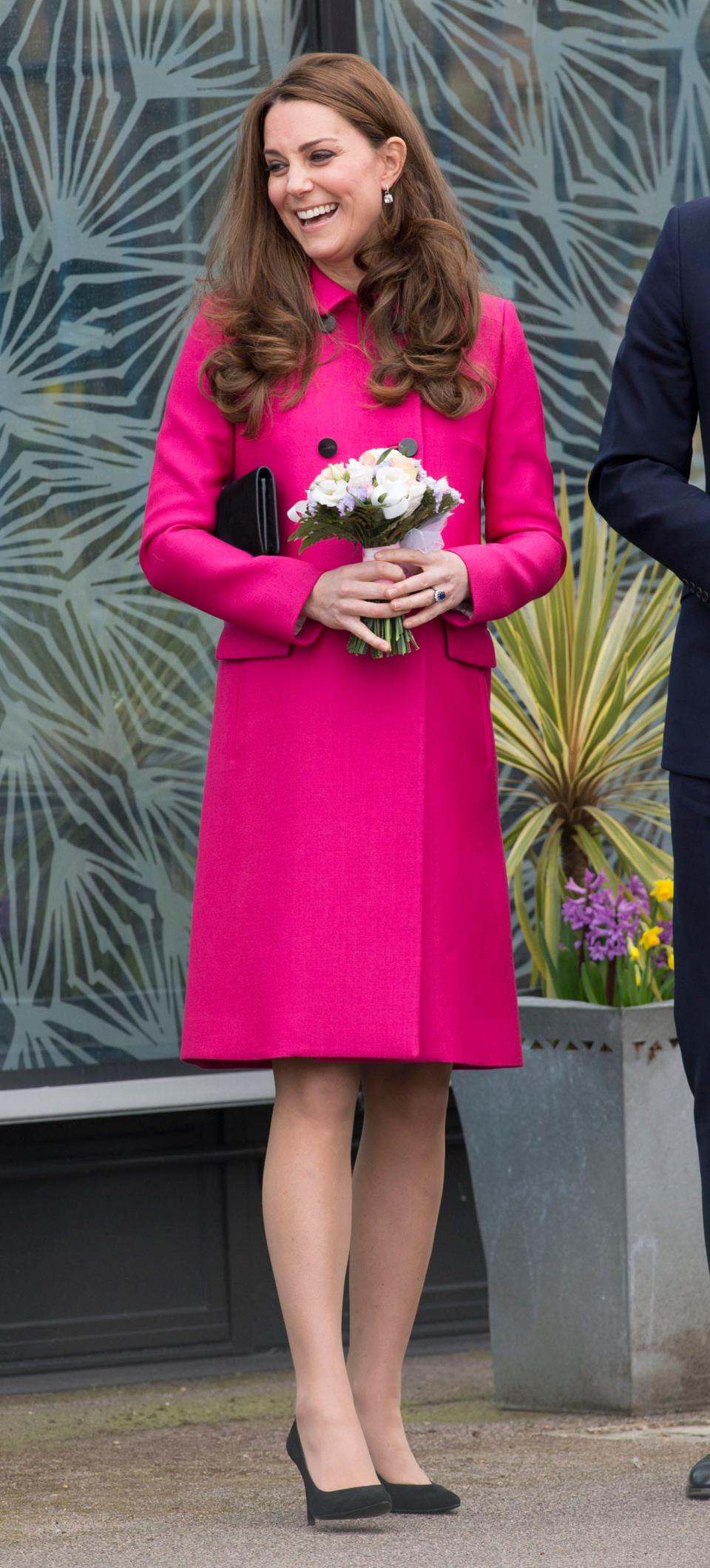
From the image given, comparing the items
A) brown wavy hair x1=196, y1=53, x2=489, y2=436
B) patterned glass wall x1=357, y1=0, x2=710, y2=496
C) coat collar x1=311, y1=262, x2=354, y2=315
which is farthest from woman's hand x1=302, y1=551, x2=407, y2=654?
patterned glass wall x1=357, y1=0, x2=710, y2=496

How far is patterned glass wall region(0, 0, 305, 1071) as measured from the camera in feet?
13.7

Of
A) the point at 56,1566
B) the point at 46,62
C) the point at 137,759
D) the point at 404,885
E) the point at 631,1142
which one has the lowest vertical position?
the point at 56,1566

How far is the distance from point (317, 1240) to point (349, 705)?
2.37 ft

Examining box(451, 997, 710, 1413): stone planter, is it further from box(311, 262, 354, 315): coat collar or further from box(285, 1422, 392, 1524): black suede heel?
box(311, 262, 354, 315): coat collar

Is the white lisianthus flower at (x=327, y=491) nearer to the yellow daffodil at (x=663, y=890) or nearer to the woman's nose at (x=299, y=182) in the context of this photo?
the woman's nose at (x=299, y=182)

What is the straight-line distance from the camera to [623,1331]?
3.52m

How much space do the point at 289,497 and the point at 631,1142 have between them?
1.32m

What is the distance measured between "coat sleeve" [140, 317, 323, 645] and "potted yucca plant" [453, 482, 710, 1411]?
1121mm

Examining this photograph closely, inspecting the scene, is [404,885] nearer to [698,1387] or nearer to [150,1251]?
[698,1387]

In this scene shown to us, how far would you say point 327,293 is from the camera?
2957 mm

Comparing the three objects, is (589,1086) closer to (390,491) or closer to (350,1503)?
(350,1503)

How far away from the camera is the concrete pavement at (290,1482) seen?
262 cm

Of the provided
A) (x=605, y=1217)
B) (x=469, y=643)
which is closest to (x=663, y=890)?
(x=605, y=1217)

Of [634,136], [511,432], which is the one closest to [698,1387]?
[511,432]
